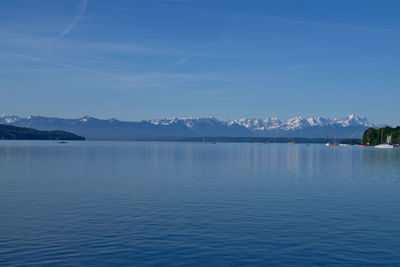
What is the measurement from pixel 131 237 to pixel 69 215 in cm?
911

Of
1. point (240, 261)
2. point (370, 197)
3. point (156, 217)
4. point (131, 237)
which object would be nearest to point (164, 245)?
point (131, 237)

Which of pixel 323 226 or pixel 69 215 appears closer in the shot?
pixel 323 226

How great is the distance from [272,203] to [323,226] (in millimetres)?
10125

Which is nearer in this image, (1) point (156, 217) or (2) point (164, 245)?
(2) point (164, 245)

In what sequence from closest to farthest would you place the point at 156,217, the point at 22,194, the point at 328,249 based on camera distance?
1. the point at 328,249
2. the point at 156,217
3. the point at 22,194

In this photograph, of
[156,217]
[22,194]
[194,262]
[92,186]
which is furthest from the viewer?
[92,186]

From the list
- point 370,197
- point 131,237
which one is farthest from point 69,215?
point 370,197

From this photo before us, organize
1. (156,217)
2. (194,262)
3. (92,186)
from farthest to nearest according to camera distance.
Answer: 1. (92,186)
2. (156,217)
3. (194,262)

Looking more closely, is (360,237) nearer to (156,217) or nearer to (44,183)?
(156,217)

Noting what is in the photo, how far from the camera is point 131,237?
2598 cm

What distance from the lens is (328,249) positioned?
23672 mm

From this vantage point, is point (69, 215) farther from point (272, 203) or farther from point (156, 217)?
point (272, 203)

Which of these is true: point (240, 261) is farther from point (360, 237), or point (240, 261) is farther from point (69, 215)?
point (69, 215)

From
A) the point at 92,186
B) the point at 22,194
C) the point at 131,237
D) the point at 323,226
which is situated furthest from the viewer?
the point at 92,186
